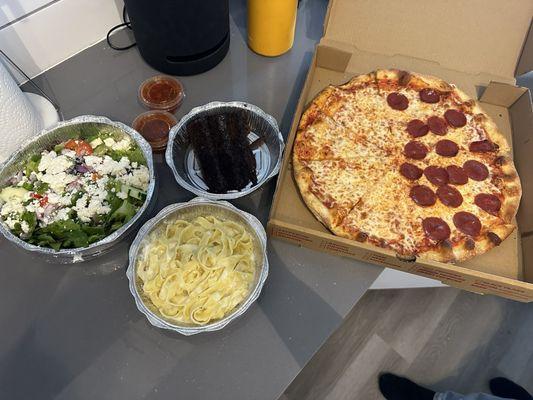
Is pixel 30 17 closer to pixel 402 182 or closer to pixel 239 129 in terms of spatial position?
pixel 239 129

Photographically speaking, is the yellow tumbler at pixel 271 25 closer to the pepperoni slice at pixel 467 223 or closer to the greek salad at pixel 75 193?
the greek salad at pixel 75 193

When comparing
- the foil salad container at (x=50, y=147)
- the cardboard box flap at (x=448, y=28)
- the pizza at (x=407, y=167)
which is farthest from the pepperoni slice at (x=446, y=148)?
the foil salad container at (x=50, y=147)

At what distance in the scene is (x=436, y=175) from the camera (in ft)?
4.21

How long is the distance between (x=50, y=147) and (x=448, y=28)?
4.48 ft

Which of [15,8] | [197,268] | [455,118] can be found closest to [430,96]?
[455,118]

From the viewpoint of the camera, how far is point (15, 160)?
108 centimetres

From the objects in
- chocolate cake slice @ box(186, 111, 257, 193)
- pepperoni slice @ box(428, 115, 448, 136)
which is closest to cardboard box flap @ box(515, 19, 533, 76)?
pepperoni slice @ box(428, 115, 448, 136)

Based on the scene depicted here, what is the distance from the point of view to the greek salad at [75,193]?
102 centimetres

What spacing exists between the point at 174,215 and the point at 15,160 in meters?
0.46

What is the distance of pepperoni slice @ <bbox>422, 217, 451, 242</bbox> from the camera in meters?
1.17

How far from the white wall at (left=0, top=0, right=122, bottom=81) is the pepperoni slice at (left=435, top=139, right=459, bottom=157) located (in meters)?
1.23

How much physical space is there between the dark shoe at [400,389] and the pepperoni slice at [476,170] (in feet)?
3.10

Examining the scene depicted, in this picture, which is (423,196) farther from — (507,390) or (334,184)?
(507,390)

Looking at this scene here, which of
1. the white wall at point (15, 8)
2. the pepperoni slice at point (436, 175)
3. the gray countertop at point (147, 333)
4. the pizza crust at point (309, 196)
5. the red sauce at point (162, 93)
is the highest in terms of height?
the white wall at point (15, 8)
